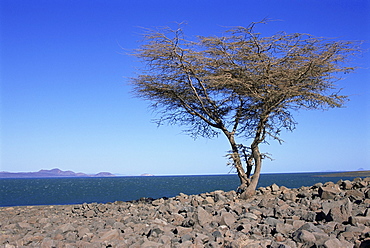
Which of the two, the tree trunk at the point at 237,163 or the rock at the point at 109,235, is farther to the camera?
the tree trunk at the point at 237,163

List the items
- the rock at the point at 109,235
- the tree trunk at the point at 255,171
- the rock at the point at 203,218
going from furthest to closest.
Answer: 1. the tree trunk at the point at 255,171
2. the rock at the point at 203,218
3. the rock at the point at 109,235

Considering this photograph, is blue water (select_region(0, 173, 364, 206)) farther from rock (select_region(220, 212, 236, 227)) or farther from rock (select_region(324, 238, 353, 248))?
rock (select_region(324, 238, 353, 248))

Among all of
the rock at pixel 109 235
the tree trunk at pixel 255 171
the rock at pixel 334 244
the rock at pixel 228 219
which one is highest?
the tree trunk at pixel 255 171

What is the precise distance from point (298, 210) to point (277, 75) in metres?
4.67

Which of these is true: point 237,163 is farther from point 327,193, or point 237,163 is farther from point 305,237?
point 305,237

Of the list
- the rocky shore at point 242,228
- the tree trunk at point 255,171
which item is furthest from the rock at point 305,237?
the tree trunk at point 255,171

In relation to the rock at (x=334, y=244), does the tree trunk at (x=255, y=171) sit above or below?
above

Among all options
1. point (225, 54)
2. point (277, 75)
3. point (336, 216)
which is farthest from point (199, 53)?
point (336, 216)

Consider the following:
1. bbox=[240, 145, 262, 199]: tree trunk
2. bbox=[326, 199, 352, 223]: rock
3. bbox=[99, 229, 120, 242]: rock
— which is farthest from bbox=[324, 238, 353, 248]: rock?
bbox=[240, 145, 262, 199]: tree trunk

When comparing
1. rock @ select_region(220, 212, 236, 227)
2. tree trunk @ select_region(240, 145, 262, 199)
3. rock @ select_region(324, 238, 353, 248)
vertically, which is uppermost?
tree trunk @ select_region(240, 145, 262, 199)

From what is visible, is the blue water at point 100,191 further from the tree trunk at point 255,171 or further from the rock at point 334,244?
the rock at point 334,244

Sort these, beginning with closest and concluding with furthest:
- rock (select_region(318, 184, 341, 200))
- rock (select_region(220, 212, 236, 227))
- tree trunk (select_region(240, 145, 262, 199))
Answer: rock (select_region(220, 212, 236, 227))
rock (select_region(318, 184, 341, 200))
tree trunk (select_region(240, 145, 262, 199))

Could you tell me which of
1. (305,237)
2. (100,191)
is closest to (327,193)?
(305,237)

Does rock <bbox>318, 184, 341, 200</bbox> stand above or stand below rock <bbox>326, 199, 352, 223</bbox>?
above
